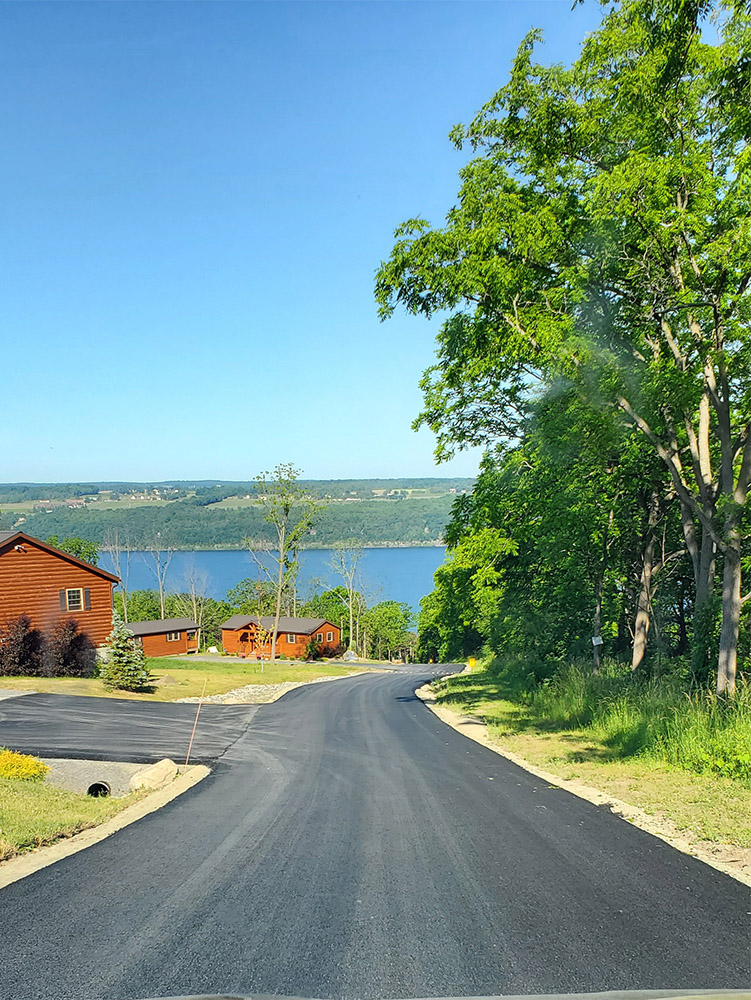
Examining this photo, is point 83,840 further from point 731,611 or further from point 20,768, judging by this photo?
point 731,611

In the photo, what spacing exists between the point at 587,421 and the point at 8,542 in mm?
26613

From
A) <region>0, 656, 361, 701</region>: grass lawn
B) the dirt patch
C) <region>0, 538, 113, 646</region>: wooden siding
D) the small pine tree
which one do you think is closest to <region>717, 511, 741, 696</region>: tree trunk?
the dirt patch

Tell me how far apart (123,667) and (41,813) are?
67.8 ft

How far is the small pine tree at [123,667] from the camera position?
88.5ft

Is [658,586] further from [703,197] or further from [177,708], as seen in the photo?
[177,708]

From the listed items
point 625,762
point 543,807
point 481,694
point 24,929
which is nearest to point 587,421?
point 625,762

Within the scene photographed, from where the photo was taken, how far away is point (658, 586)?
20234 mm

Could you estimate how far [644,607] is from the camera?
18.2m

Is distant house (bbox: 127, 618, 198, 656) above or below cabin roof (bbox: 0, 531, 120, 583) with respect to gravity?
below

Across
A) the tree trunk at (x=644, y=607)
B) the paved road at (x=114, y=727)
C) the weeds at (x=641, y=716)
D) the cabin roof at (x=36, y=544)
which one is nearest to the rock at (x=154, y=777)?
the paved road at (x=114, y=727)

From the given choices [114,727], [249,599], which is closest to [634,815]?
[114,727]

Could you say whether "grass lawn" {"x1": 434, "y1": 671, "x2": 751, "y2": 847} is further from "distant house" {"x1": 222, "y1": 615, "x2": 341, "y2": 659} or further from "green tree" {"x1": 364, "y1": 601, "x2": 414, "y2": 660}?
"green tree" {"x1": 364, "y1": 601, "x2": 414, "y2": 660}

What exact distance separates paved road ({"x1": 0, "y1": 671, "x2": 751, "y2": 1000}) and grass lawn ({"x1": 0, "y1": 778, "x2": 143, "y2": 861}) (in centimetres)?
69

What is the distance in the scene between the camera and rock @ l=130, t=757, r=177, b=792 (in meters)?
10.2
